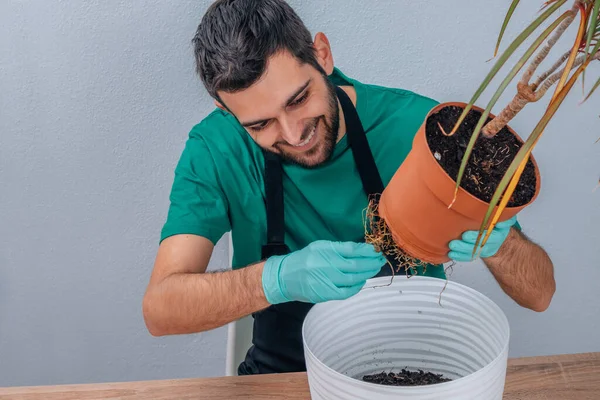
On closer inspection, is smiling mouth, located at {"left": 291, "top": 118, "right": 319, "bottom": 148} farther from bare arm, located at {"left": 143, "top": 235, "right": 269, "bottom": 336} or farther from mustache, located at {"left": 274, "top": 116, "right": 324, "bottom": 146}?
bare arm, located at {"left": 143, "top": 235, "right": 269, "bottom": 336}

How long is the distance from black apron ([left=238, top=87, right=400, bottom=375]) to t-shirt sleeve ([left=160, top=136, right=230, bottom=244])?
9 cm

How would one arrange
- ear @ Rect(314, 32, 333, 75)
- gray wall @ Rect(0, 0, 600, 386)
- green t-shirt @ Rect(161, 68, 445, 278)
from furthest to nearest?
gray wall @ Rect(0, 0, 600, 386)
green t-shirt @ Rect(161, 68, 445, 278)
ear @ Rect(314, 32, 333, 75)

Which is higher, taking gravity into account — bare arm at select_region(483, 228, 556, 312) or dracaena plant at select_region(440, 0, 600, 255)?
dracaena plant at select_region(440, 0, 600, 255)

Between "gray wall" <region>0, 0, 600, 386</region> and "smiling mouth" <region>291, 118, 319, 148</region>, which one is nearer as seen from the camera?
"smiling mouth" <region>291, 118, 319, 148</region>

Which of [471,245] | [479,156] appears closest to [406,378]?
[471,245]

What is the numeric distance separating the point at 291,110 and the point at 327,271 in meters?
0.28

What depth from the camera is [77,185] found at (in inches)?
65.6

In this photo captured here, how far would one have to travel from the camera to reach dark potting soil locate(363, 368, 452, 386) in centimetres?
102

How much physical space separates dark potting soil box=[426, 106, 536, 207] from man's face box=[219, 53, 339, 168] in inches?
13.3

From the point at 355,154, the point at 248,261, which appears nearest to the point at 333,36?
the point at 355,154

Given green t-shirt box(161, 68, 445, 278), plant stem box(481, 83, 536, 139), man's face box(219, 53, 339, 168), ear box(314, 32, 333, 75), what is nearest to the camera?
plant stem box(481, 83, 536, 139)

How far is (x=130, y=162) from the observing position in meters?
1.64

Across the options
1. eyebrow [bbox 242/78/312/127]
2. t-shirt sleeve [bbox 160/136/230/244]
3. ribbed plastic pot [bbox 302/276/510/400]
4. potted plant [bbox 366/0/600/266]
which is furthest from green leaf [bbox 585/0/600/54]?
t-shirt sleeve [bbox 160/136/230/244]

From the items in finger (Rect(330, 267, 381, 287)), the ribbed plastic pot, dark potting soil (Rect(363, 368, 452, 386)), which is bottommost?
dark potting soil (Rect(363, 368, 452, 386))
